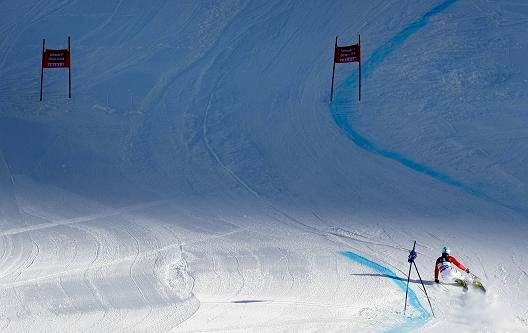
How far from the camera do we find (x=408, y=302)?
12.0 meters

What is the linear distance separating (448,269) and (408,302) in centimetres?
79

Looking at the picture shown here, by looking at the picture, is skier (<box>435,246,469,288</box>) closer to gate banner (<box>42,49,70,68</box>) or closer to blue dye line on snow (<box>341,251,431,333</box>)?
blue dye line on snow (<box>341,251,431,333</box>)

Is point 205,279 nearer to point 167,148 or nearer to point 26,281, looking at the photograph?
point 26,281

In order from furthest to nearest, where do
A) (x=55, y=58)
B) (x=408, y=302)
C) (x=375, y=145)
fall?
(x=55, y=58), (x=375, y=145), (x=408, y=302)

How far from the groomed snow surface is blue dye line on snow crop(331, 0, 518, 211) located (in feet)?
0.13

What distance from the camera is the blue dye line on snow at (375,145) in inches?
623

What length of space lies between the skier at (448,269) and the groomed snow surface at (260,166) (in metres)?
0.14

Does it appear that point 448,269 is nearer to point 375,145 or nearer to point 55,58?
point 375,145

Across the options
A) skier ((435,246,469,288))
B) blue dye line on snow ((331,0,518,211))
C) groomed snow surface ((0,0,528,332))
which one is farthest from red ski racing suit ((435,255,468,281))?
blue dye line on snow ((331,0,518,211))

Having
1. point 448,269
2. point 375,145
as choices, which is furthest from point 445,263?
point 375,145

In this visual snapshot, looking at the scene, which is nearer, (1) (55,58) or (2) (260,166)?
(2) (260,166)

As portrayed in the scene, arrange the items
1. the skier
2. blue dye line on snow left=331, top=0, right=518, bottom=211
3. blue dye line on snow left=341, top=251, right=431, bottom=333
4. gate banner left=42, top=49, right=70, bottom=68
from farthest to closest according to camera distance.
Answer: gate banner left=42, top=49, right=70, bottom=68 < blue dye line on snow left=331, top=0, right=518, bottom=211 < the skier < blue dye line on snow left=341, top=251, right=431, bottom=333

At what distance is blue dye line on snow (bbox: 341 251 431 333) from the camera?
11.4 meters

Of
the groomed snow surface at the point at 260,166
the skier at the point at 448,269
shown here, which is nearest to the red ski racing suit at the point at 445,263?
the skier at the point at 448,269
